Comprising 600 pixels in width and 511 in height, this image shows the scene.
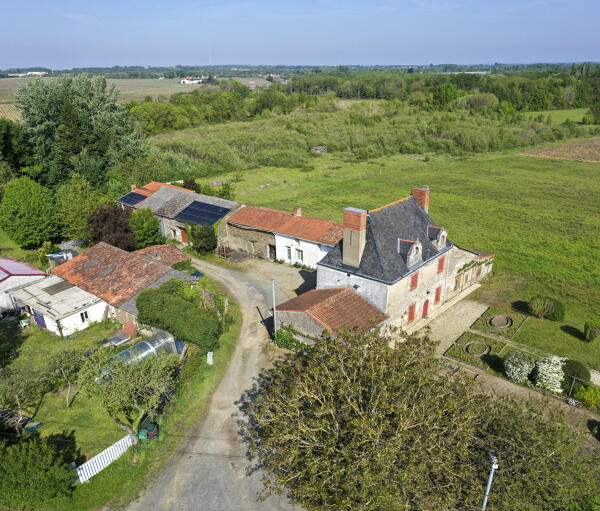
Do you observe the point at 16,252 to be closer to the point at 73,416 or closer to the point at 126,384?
the point at 73,416

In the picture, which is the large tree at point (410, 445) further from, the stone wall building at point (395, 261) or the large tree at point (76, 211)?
the large tree at point (76, 211)

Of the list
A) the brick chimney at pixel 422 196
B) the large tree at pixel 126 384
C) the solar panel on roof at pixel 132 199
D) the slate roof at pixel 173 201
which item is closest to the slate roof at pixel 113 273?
the large tree at pixel 126 384

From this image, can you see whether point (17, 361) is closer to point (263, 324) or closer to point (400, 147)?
point (263, 324)

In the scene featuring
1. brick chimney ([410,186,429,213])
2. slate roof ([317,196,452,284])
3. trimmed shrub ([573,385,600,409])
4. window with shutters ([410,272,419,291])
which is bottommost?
trimmed shrub ([573,385,600,409])

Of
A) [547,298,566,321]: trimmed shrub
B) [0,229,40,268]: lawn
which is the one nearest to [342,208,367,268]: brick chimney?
[547,298,566,321]: trimmed shrub

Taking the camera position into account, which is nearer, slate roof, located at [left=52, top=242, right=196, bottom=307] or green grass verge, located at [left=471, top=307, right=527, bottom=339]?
green grass verge, located at [left=471, top=307, right=527, bottom=339]

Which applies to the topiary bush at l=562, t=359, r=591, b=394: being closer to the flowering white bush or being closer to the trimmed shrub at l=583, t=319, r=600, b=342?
the flowering white bush

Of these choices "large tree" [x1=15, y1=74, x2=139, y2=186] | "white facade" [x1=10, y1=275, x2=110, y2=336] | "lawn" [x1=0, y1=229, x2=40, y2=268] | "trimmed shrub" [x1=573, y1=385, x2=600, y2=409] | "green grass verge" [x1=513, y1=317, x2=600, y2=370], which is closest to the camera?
"trimmed shrub" [x1=573, y1=385, x2=600, y2=409]
